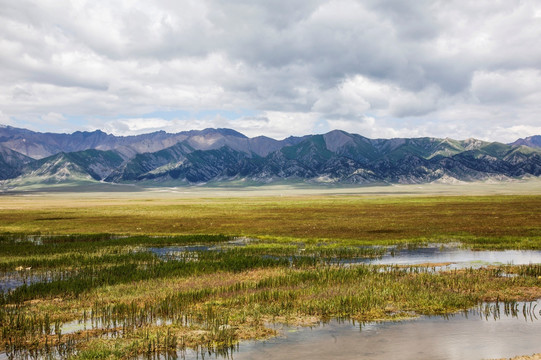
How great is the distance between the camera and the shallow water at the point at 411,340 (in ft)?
48.8

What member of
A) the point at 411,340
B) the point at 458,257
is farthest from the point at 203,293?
the point at 458,257

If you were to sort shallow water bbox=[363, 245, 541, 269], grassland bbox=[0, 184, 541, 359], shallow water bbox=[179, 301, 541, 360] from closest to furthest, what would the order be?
1. shallow water bbox=[179, 301, 541, 360]
2. grassland bbox=[0, 184, 541, 359]
3. shallow water bbox=[363, 245, 541, 269]

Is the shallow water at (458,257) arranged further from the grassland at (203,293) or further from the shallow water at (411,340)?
the shallow water at (411,340)

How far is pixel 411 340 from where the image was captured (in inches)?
637

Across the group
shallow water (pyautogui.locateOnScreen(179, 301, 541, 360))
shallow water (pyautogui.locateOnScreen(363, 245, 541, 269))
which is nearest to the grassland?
shallow water (pyautogui.locateOnScreen(179, 301, 541, 360))

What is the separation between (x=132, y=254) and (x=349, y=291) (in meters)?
22.8

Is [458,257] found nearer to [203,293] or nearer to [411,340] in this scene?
[411,340]

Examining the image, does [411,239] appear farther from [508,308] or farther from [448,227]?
[508,308]

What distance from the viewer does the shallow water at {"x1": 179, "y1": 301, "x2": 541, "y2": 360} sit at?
14.9 m

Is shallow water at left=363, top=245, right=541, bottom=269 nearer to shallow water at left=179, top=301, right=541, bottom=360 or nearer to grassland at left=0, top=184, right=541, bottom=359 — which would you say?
grassland at left=0, top=184, right=541, bottom=359

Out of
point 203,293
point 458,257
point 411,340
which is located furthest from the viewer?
point 458,257

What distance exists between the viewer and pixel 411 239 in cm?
4606

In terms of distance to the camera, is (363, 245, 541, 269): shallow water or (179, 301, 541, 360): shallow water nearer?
(179, 301, 541, 360): shallow water

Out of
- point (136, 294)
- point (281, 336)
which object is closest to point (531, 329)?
point (281, 336)
